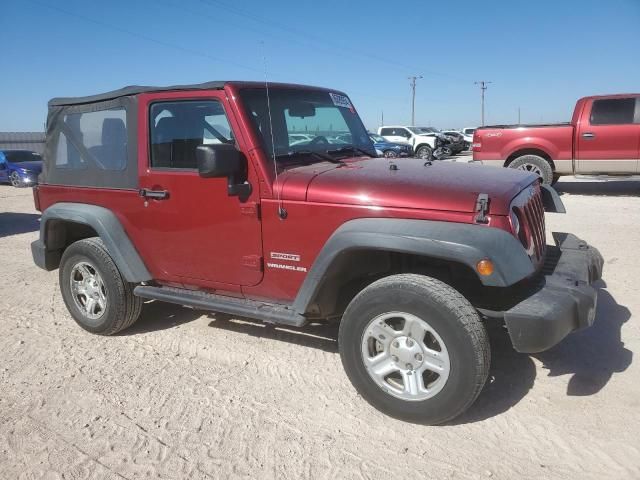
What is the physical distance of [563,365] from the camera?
3.54 metres

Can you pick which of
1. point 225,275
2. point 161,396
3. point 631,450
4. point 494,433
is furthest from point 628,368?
point 161,396

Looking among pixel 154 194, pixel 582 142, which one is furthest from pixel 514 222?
pixel 582 142

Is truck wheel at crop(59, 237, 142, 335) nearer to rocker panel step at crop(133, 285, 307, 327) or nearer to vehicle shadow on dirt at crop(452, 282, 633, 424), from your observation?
rocker panel step at crop(133, 285, 307, 327)

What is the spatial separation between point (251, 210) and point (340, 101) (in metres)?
1.59

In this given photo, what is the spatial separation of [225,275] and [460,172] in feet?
5.63

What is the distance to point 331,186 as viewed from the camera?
121 inches

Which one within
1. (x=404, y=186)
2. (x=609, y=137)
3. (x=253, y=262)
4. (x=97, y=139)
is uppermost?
(x=609, y=137)

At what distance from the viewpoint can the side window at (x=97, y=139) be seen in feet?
13.0

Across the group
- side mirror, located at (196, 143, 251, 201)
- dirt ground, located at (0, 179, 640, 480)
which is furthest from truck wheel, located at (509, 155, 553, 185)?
side mirror, located at (196, 143, 251, 201)

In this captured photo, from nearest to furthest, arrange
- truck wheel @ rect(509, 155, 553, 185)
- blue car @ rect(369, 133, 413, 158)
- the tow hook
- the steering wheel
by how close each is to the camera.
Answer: the tow hook → the steering wheel → truck wheel @ rect(509, 155, 553, 185) → blue car @ rect(369, 133, 413, 158)

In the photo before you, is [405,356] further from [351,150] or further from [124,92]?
[124,92]

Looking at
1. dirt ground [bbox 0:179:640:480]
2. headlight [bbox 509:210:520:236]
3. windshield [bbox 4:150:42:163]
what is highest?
windshield [bbox 4:150:42:163]

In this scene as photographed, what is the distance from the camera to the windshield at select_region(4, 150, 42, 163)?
18.9 m

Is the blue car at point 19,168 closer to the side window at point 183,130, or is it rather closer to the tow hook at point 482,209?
the side window at point 183,130
